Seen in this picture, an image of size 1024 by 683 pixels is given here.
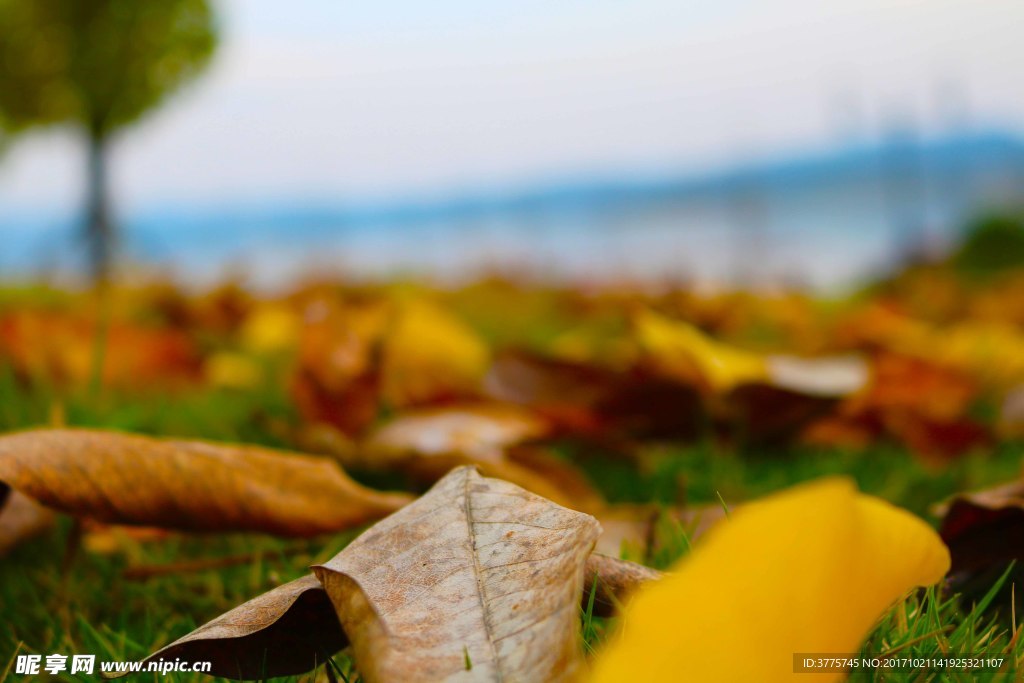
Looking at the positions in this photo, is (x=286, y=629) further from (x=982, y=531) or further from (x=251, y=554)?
(x=982, y=531)

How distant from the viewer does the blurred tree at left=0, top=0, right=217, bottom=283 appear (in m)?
12.8

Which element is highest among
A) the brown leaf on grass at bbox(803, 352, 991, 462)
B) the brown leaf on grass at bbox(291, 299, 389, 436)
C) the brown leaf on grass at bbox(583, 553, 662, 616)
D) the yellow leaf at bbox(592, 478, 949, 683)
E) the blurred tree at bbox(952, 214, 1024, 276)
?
the yellow leaf at bbox(592, 478, 949, 683)

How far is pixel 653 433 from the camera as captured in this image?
4.18ft

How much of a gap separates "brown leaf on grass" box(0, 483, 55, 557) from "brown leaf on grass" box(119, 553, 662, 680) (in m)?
0.36

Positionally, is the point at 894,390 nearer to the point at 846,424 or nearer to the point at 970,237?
the point at 846,424

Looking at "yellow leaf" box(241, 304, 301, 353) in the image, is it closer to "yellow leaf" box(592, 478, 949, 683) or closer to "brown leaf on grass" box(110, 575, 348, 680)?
"brown leaf on grass" box(110, 575, 348, 680)

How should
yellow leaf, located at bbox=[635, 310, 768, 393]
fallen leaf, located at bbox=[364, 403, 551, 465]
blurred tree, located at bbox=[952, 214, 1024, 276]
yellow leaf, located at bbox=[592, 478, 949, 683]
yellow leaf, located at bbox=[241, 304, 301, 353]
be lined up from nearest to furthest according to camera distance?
yellow leaf, located at bbox=[592, 478, 949, 683]
fallen leaf, located at bbox=[364, 403, 551, 465]
yellow leaf, located at bbox=[635, 310, 768, 393]
yellow leaf, located at bbox=[241, 304, 301, 353]
blurred tree, located at bbox=[952, 214, 1024, 276]

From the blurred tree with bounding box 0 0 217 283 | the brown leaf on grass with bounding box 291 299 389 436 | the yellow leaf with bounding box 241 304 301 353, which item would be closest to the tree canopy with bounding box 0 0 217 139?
the blurred tree with bounding box 0 0 217 283

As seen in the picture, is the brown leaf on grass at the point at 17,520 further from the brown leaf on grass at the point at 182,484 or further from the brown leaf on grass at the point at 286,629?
the brown leaf on grass at the point at 286,629

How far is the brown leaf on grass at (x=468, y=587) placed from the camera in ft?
1.31

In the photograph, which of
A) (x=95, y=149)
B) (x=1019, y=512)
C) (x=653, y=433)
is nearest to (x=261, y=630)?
(x=1019, y=512)

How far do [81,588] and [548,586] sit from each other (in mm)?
536

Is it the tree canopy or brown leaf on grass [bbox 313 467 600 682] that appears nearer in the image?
brown leaf on grass [bbox 313 467 600 682]

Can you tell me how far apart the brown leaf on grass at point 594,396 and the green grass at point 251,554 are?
0.15 feet
